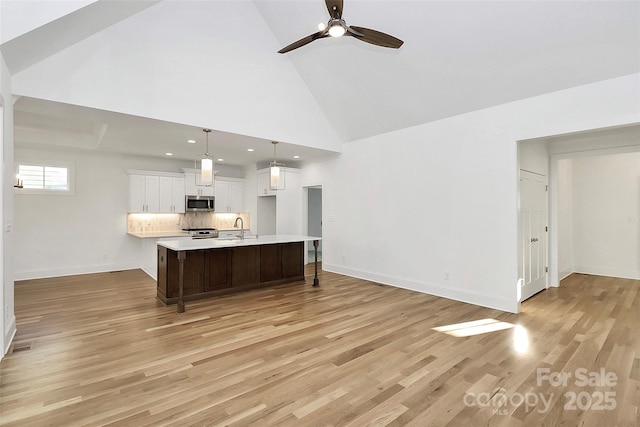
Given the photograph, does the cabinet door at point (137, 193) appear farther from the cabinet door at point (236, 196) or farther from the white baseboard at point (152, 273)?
the cabinet door at point (236, 196)

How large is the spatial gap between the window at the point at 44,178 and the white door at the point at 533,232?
857 centimetres

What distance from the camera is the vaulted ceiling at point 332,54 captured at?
2975 millimetres

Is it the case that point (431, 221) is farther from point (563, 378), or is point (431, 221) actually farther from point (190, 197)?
point (190, 197)

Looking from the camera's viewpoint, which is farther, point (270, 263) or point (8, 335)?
point (270, 263)

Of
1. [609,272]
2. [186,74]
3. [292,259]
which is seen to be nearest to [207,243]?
[292,259]

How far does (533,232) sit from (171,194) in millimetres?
7487

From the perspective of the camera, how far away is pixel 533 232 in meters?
4.77

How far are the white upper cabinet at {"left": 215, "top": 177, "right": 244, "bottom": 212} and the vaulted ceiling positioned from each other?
8.34 ft

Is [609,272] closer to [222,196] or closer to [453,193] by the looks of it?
[453,193]

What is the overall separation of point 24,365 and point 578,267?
9.17m

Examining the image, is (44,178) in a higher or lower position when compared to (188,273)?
higher

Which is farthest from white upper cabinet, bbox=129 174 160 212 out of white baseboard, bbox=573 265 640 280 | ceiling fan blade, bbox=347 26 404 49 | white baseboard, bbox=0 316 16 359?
white baseboard, bbox=573 265 640 280

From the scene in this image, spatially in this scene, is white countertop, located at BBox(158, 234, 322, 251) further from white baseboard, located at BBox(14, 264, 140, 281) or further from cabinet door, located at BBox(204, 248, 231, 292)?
white baseboard, located at BBox(14, 264, 140, 281)

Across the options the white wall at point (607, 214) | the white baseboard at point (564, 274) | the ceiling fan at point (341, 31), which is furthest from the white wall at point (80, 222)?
the white wall at point (607, 214)
